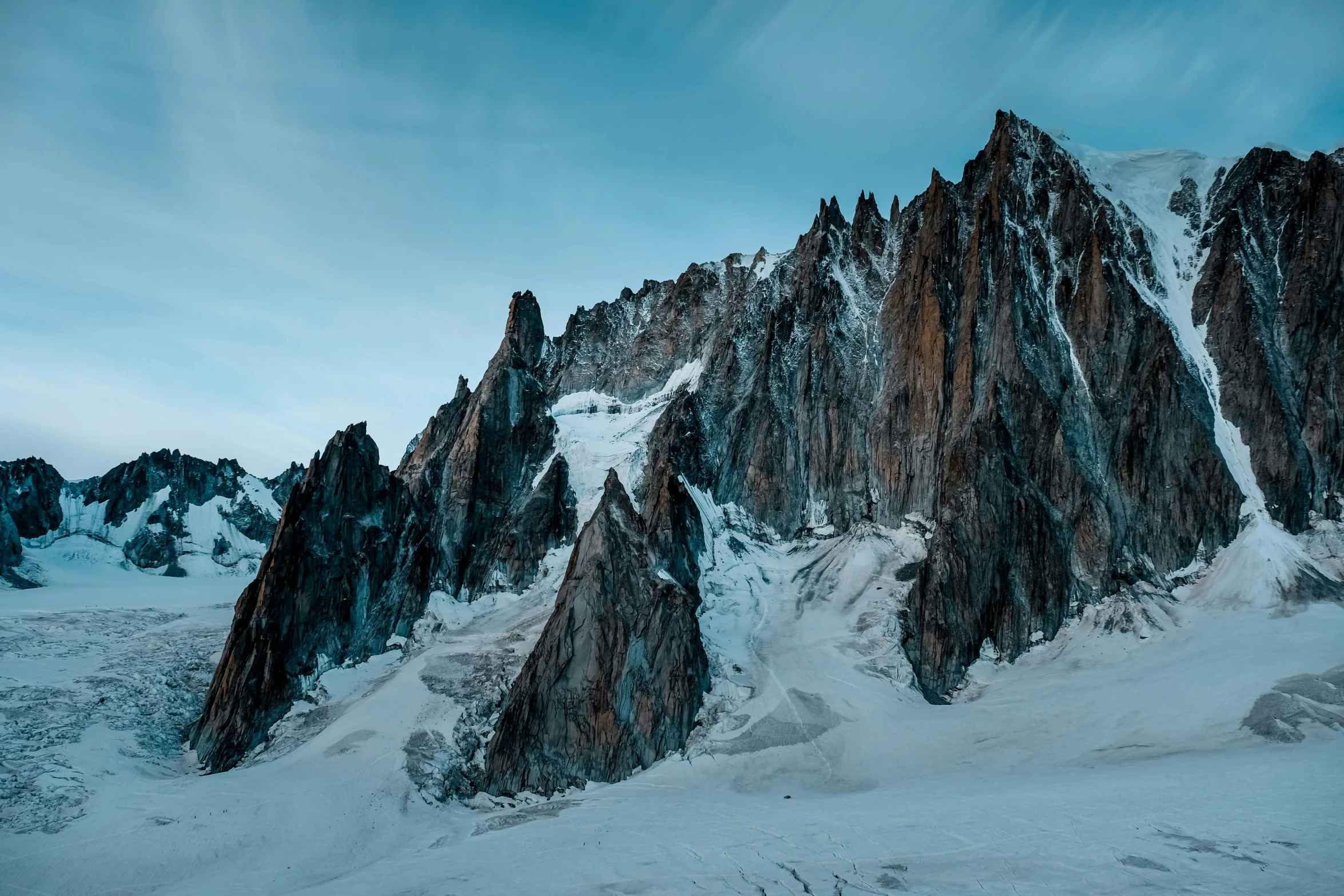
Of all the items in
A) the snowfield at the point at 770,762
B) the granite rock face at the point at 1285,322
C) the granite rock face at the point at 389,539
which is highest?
the granite rock face at the point at 1285,322

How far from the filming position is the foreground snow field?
2491 centimetres

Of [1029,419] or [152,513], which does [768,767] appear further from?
[152,513]

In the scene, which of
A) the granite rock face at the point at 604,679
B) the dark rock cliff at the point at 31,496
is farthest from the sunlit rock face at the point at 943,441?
the dark rock cliff at the point at 31,496

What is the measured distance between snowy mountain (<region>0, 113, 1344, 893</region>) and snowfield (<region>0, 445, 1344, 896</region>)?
300 millimetres

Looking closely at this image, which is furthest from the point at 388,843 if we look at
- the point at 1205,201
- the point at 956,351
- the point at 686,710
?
the point at 1205,201

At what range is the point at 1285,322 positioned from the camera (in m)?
64.6

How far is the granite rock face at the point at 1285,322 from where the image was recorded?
5950 cm

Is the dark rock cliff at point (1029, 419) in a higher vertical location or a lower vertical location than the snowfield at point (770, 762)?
higher

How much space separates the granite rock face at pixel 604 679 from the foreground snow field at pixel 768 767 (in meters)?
1.71

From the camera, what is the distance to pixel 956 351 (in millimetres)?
69000

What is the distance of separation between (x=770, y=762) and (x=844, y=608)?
19.4m

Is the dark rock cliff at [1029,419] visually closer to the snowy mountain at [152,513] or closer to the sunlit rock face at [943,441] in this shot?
the sunlit rock face at [943,441]

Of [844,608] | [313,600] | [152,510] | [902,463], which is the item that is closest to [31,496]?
[152,510]

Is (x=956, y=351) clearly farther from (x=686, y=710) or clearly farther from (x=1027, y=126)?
(x=686, y=710)
